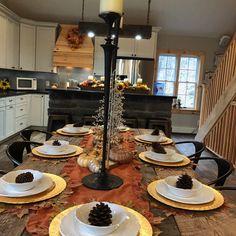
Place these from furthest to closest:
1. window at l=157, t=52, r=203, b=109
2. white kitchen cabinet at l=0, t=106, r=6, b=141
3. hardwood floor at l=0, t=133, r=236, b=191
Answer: window at l=157, t=52, r=203, b=109
white kitchen cabinet at l=0, t=106, r=6, b=141
hardwood floor at l=0, t=133, r=236, b=191

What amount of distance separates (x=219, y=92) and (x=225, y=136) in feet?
3.06

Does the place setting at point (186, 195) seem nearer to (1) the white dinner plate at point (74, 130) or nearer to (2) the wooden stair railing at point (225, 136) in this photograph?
(1) the white dinner plate at point (74, 130)

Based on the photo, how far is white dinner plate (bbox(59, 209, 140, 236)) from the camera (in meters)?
0.98

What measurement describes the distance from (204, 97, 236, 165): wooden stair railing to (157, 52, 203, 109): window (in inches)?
92.4

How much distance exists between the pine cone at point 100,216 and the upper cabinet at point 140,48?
6350 millimetres

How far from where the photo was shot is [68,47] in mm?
7055

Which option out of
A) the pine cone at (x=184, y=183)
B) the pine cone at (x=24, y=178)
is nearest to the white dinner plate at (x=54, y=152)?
the pine cone at (x=24, y=178)

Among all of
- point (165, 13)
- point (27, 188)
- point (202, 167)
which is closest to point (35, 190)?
point (27, 188)

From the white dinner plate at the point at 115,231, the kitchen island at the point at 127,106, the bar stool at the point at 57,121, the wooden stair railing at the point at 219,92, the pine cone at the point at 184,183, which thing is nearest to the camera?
the white dinner plate at the point at 115,231

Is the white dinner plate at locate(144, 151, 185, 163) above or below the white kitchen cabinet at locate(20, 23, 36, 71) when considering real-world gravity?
below

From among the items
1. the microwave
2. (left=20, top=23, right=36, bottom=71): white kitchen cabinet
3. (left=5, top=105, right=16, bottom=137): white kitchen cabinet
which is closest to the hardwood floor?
(left=5, top=105, right=16, bottom=137): white kitchen cabinet

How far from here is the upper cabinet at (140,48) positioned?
707cm

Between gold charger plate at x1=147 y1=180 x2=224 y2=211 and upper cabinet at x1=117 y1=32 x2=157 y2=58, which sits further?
upper cabinet at x1=117 y1=32 x2=157 y2=58

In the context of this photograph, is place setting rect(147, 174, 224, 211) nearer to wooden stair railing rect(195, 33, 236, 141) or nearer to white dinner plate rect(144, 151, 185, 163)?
white dinner plate rect(144, 151, 185, 163)
